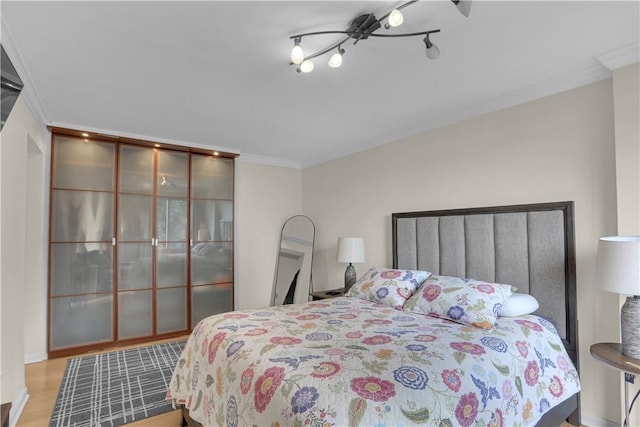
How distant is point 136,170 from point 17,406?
241 cm

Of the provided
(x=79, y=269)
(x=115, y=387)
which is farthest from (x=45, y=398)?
(x=79, y=269)

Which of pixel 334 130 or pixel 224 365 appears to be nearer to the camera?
pixel 224 365

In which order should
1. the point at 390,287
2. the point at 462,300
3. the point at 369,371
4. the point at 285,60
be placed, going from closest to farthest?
the point at 369,371 < the point at 285,60 < the point at 462,300 < the point at 390,287

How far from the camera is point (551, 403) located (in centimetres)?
180

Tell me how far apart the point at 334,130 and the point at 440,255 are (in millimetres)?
1714

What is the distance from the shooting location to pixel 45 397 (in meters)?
2.55

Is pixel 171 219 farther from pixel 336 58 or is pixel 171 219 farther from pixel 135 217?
pixel 336 58

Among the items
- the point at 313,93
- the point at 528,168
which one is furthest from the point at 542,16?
the point at 313,93

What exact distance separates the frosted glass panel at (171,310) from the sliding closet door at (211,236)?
117 mm

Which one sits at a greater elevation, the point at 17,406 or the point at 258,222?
the point at 258,222

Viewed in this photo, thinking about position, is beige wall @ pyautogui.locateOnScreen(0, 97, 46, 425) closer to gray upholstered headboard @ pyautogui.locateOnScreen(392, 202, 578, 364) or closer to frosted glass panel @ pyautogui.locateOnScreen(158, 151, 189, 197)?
frosted glass panel @ pyautogui.locateOnScreen(158, 151, 189, 197)

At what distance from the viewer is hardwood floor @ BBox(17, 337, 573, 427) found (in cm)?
221

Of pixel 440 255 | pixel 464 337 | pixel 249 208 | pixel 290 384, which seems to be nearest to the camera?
pixel 290 384

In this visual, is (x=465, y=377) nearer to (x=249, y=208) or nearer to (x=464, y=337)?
(x=464, y=337)
